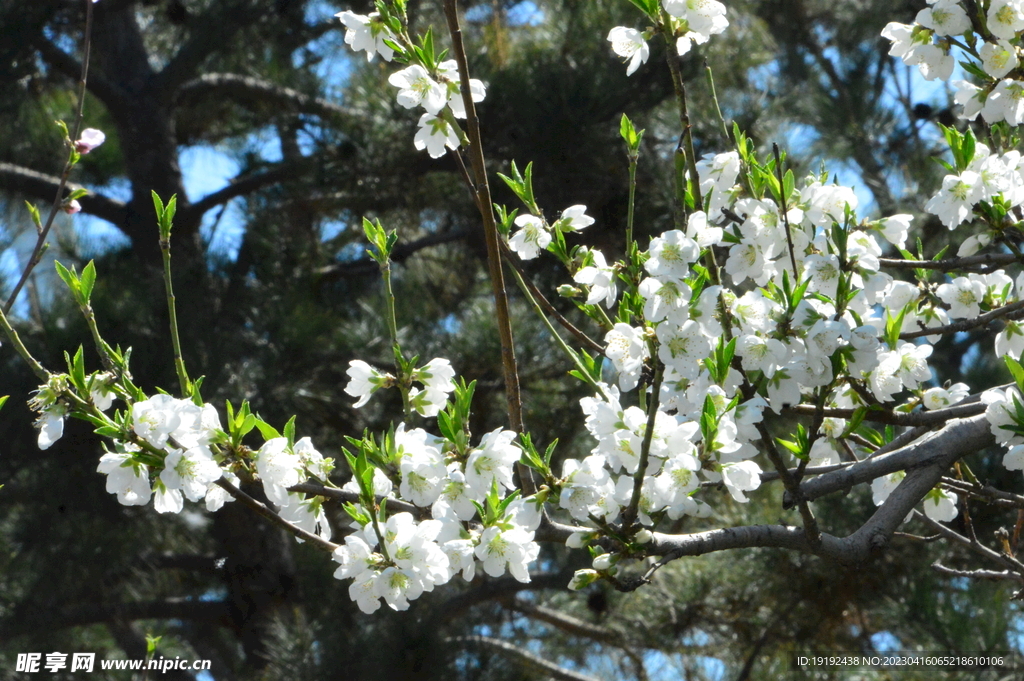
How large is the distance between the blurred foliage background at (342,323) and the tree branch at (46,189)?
10 mm

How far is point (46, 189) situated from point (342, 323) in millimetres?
1043

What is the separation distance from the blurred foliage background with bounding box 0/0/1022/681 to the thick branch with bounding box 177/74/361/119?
11 millimetres

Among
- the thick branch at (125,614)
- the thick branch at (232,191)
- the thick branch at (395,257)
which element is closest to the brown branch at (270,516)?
the thick branch at (395,257)

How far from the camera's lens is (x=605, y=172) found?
7.52 feet

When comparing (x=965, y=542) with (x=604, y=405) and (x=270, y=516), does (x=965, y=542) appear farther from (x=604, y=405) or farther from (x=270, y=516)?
(x=270, y=516)

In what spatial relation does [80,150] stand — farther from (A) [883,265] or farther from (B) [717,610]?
(B) [717,610]

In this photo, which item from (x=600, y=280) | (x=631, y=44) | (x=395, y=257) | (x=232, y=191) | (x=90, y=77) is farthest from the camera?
(x=232, y=191)

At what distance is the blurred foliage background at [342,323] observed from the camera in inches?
85.2

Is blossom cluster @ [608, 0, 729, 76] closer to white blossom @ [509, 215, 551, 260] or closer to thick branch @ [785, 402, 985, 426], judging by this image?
white blossom @ [509, 215, 551, 260]

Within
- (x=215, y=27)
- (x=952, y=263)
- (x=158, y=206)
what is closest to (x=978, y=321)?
(x=952, y=263)

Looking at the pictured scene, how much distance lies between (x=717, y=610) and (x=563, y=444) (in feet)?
2.07

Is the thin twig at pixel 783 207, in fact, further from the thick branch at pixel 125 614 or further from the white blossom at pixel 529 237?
the thick branch at pixel 125 614

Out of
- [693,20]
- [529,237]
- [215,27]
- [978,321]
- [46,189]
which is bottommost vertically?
[978,321]

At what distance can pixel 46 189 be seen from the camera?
276 cm
